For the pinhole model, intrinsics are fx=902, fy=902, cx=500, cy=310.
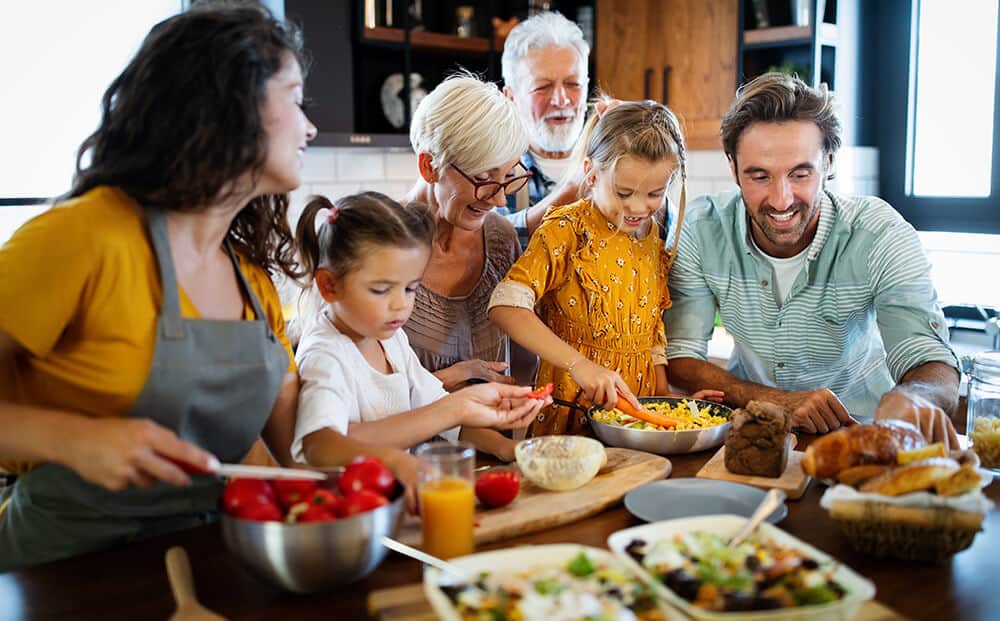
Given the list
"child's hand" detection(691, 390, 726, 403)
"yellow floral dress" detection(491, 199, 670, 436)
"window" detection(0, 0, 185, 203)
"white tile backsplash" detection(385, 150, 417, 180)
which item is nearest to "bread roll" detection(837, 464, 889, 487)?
"child's hand" detection(691, 390, 726, 403)

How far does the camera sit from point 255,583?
130cm

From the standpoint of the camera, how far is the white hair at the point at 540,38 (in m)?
3.23

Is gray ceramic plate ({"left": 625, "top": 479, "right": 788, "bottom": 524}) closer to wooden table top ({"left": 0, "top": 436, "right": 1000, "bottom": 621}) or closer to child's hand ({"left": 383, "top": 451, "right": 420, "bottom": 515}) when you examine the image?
wooden table top ({"left": 0, "top": 436, "right": 1000, "bottom": 621})

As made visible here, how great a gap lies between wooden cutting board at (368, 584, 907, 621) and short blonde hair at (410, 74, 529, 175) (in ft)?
4.15

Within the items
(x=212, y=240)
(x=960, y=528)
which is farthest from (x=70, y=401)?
Result: (x=960, y=528)

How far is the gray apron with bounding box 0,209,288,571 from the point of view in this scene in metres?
1.43

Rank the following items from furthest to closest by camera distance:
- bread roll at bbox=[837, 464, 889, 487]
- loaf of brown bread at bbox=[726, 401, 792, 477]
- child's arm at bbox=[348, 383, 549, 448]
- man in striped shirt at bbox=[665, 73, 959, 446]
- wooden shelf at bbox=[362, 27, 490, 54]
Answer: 1. wooden shelf at bbox=[362, 27, 490, 54]
2. man in striped shirt at bbox=[665, 73, 959, 446]
3. child's arm at bbox=[348, 383, 549, 448]
4. loaf of brown bread at bbox=[726, 401, 792, 477]
5. bread roll at bbox=[837, 464, 889, 487]

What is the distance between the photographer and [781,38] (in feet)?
12.9

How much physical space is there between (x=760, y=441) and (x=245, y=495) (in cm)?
94

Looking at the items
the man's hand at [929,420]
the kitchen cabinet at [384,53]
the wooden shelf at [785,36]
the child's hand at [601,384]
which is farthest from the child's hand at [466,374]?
the wooden shelf at [785,36]

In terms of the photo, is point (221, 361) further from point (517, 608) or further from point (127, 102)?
point (517, 608)

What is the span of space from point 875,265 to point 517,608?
1.68 meters

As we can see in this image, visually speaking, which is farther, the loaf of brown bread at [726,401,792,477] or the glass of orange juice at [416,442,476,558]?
the loaf of brown bread at [726,401,792,477]

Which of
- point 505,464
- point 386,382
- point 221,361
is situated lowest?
point 505,464
